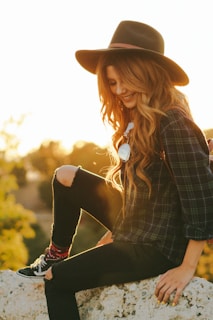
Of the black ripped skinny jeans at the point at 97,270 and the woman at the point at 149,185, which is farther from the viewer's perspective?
the black ripped skinny jeans at the point at 97,270

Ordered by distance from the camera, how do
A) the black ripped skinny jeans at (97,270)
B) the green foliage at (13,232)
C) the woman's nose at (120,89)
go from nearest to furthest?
the black ripped skinny jeans at (97,270) < the woman's nose at (120,89) < the green foliage at (13,232)

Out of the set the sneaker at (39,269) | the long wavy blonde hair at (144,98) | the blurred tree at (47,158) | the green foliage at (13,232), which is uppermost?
the long wavy blonde hair at (144,98)

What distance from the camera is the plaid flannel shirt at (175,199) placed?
2.93 meters

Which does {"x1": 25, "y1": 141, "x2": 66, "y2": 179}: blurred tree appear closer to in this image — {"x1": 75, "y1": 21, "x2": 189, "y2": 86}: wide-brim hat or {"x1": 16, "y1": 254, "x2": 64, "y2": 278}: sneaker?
{"x1": 16, "y1": 254, "x2": 64, "y2": 278}: sneaker

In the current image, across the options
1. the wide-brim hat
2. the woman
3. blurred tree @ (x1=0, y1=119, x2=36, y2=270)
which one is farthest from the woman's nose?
blurred tree @ (x1=0, y1=119, x2=36, y2=270)

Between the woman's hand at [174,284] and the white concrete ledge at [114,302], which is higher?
the woman's hand at [174,284]

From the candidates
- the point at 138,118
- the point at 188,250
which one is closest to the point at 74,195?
the point at 138,118

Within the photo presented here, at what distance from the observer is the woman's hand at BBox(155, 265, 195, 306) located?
9.70 ft

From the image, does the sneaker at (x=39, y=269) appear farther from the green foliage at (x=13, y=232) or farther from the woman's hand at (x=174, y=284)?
the green foliage at (x=13, y=232)

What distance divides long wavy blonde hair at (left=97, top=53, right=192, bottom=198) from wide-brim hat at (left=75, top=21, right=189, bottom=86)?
0.13 feet

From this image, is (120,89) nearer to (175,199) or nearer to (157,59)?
(157,59)

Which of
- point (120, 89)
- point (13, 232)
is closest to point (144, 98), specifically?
point (120, 89)

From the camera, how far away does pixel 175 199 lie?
10.2 feet

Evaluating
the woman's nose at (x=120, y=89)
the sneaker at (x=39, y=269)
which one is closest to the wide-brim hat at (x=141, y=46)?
the woman's nose at (x=120, y=89)
